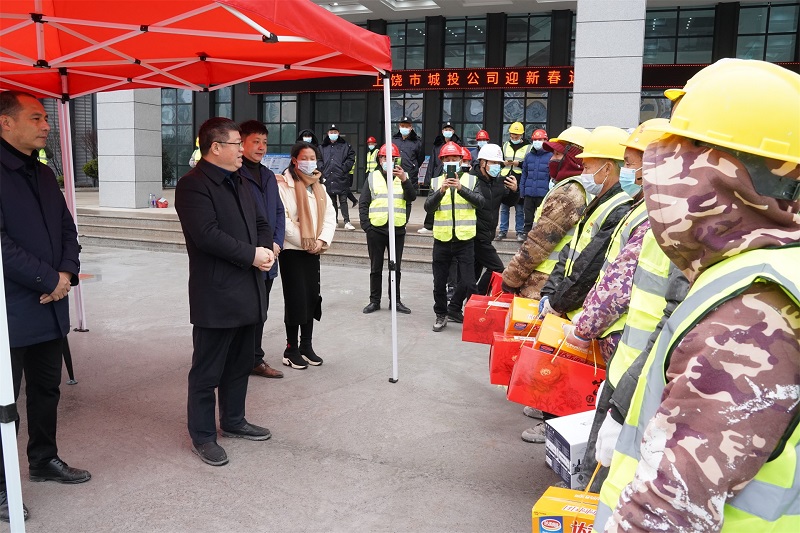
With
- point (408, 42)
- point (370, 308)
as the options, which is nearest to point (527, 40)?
point (408, 42)

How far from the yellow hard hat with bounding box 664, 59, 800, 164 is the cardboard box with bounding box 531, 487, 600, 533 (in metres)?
1.37

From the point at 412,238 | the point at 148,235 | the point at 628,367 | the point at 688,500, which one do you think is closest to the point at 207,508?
the point at 628,367

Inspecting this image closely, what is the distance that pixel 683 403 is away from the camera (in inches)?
45.9

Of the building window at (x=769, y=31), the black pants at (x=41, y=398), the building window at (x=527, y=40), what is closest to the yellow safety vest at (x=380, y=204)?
the black pants at (x=41, y=398)

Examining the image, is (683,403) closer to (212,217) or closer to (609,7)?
(212,217)

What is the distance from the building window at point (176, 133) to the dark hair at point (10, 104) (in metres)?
19.4

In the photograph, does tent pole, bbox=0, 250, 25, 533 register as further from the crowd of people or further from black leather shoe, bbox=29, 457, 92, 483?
black leather shoe, bbox=29, 457, 92, 483

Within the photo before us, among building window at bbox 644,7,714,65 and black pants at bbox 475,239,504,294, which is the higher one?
building window at bbox 644,7,714,65

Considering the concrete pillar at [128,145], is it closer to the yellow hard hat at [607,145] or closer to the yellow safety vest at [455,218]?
the yellow safety vest at [455,218]

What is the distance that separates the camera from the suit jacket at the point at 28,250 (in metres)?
3.30

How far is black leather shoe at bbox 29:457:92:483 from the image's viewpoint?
348 centimetres

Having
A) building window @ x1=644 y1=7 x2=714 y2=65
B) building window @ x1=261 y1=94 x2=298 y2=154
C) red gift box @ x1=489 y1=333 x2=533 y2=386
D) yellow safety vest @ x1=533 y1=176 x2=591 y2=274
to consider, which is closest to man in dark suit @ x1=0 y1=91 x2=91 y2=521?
red gift box @ x1=489 y1=333 x2=533 y2=386

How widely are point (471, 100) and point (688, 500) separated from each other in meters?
18.2

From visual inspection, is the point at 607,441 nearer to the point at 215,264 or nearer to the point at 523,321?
the point at 523,321
